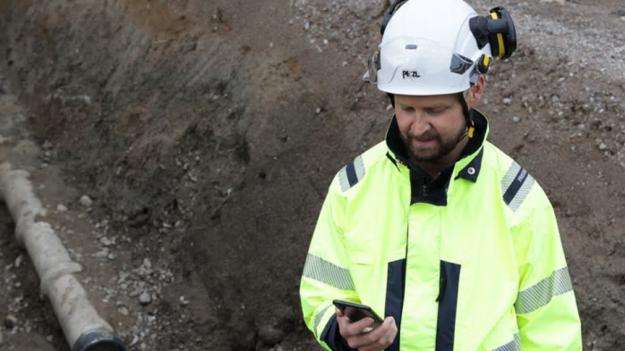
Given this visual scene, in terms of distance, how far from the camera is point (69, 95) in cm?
776

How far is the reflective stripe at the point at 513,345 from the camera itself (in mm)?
2707

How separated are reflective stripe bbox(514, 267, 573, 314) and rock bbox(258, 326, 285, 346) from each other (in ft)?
9.46

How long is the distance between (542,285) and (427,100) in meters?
0.71

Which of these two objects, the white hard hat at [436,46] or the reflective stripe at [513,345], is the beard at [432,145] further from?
the reflective stripe at [513,345]

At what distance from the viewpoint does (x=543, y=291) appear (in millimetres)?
2689

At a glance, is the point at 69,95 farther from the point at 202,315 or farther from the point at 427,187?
the point at 427,187

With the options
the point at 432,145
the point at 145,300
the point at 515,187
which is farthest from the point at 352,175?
the point at 145,300

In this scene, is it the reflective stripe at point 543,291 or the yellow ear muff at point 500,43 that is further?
the yellow ear muff at point 500,43

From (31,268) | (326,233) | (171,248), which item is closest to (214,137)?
(171,248)

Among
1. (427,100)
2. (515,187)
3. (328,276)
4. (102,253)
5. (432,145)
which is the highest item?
(427,100)

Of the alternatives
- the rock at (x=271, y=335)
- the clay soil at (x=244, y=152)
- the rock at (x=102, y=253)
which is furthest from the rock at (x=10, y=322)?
the rock at (x=271, y=335)

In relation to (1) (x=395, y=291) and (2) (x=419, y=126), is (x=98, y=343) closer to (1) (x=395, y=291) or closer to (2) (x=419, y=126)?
(1) (x=395, y=291)

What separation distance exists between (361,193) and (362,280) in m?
0.30

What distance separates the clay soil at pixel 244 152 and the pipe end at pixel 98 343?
1.04ft
